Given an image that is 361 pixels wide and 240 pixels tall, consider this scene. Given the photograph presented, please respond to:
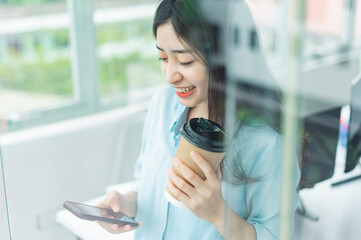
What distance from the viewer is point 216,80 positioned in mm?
634

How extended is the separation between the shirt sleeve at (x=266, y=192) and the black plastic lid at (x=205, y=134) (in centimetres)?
7

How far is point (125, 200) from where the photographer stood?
2.69 feet

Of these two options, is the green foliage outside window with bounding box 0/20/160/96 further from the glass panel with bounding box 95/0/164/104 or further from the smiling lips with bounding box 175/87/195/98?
the smiling lips with bounding box 175/87/195/98

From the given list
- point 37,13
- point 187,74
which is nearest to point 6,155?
point 37,13

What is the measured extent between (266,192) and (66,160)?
112cm

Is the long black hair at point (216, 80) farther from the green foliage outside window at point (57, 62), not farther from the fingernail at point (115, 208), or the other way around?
the green foliage outside window at point (57, 62)

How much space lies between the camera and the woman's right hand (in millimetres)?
778

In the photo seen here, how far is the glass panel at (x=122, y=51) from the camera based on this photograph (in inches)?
75.0

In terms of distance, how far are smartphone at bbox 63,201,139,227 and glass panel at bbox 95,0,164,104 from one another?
1.12 m

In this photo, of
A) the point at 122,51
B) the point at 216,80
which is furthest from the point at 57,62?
the point at 216,80

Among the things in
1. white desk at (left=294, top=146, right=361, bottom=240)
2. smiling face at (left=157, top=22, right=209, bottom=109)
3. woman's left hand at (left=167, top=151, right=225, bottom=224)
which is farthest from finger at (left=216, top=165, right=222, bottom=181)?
white desk at (left=294, top=146, right=361, bottom=240)

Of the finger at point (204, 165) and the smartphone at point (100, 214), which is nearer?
the finger at point (204, 165)

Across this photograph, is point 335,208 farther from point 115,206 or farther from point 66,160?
point 66,160

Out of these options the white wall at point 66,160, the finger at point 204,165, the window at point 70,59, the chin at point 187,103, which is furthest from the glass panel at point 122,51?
the finger at point 204,165
